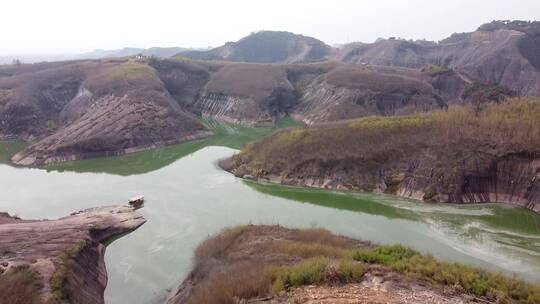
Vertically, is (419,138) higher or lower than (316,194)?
higher

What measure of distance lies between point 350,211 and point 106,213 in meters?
21.3

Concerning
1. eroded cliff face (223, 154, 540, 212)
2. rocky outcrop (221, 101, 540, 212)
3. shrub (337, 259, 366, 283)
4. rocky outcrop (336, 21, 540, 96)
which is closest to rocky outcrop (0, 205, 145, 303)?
shrub (337, 259, 366, 283)

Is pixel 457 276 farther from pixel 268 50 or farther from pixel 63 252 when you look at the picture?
pixel 268 50

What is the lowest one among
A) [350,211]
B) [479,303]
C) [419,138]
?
[350,211]

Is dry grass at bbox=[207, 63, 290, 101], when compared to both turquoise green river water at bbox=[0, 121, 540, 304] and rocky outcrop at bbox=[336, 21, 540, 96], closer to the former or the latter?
turquoise green river water at bbox=[0, 121, 540, 304]

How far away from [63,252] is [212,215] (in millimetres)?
14171

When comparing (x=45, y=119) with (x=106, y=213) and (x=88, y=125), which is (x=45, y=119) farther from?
(x=106, y=213)

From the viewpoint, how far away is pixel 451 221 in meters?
38.2

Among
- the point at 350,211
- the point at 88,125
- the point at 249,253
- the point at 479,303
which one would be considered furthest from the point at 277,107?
the point at 479,303

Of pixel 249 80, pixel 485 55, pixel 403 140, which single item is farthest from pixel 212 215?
pixel 485 55

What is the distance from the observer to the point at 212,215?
135 ft

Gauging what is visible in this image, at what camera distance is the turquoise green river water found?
3169 centimetres

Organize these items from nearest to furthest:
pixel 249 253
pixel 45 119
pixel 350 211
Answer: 1. pixel 249 253
2. pixel 350 211
3. pixel 45 119

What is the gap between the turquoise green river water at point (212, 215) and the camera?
3169cm
